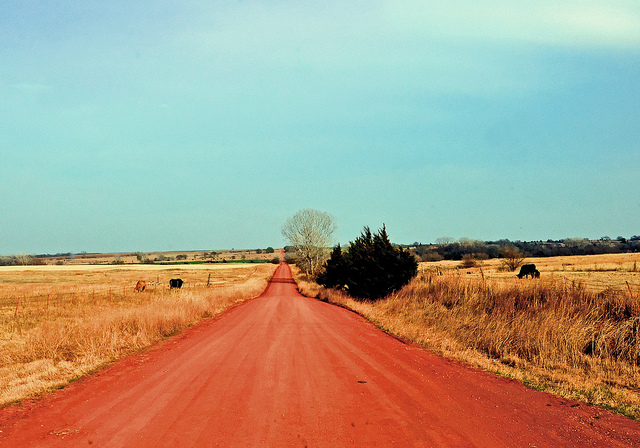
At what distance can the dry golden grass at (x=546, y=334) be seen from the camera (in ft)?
27.4

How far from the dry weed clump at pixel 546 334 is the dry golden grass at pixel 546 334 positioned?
2 centimetres

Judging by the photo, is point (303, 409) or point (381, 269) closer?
point (303, 409)

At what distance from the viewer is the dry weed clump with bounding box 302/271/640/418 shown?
8.36 metres

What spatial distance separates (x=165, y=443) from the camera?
502 centimetres

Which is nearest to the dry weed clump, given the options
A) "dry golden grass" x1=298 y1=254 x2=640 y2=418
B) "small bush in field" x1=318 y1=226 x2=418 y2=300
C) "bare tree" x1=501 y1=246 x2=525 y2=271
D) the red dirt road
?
"dry golden grass" x1=298 y1=254 x2=640 y2=418

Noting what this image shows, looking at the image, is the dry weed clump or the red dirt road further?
the dry weed clump

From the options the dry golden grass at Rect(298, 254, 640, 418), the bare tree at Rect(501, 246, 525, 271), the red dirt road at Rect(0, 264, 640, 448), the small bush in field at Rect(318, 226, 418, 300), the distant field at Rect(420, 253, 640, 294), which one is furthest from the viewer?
the bare tree at Rect(501, 246, 525, 271)

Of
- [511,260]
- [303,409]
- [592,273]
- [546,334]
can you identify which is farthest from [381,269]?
[511,260]

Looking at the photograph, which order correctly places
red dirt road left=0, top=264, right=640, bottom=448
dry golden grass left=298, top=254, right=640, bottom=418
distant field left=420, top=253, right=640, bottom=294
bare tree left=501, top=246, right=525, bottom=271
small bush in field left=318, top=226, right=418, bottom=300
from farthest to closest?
bare tree left=501, top=246, right=525, bottom=271
distant field left=420, top=253, right=640, bottom=294
small bush in field left=318, top=226, right=418, bottom=300
dry golden grass left=298, top=254, right=640, bottom=418
red dirt road left=0, top=264, right=640, bottom=448

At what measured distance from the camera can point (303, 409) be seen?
20.7 feet

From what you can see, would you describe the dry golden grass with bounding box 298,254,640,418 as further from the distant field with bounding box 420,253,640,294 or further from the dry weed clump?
the distant field with bounding box 420,253,640,294

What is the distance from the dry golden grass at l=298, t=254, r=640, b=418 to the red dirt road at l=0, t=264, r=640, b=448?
3.47ft

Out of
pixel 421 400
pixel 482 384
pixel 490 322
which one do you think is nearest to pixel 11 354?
pixel 421 400

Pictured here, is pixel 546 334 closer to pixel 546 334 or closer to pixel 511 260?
pixel 546 334
